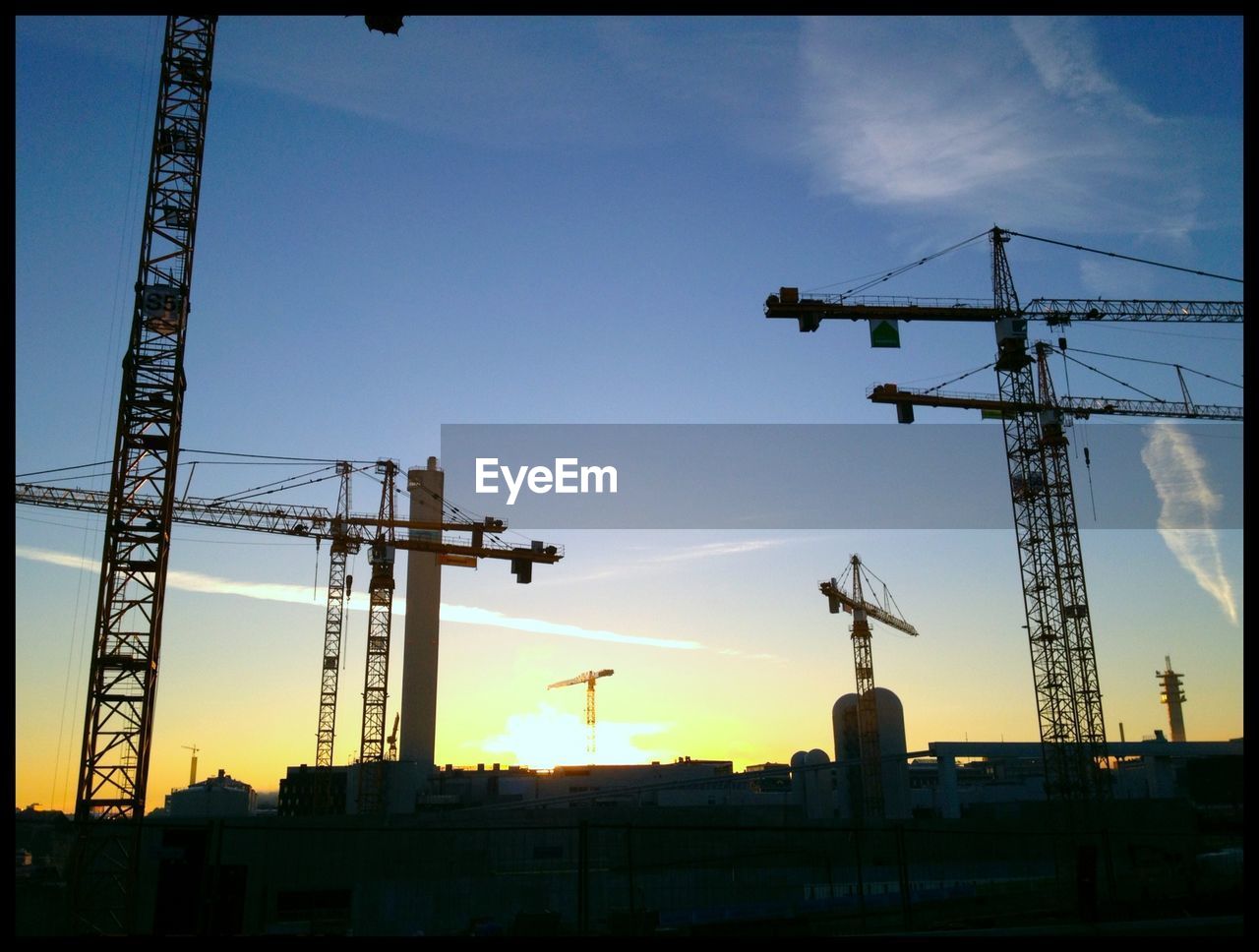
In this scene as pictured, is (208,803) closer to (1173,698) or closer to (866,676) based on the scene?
(866,676)

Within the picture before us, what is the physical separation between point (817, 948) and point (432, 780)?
87660mm

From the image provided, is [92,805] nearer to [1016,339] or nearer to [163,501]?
[163,501]

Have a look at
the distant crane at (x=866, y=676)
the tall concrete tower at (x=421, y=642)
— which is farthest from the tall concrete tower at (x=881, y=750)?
the tall concrete tower at (x=421, y=642)

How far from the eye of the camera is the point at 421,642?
85.3 m

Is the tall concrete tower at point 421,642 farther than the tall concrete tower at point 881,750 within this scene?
Yes

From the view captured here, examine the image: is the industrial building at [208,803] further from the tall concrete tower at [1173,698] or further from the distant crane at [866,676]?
the tall concrete tower at [1173,698]

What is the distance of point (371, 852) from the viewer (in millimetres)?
34188

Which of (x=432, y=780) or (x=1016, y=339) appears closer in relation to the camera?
(x=1016, y=339)

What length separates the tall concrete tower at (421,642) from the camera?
84.6 m

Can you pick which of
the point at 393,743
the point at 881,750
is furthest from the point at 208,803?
the point at 881,750

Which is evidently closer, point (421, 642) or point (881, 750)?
point (881, 750)

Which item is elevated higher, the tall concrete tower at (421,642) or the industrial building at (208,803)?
the tall concrete tower at (421,642)

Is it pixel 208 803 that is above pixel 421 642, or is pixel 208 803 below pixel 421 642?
below
